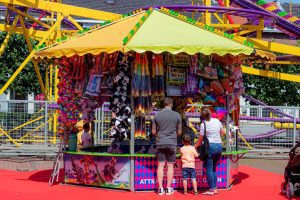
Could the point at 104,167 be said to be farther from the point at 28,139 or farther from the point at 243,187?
the point at 28,139

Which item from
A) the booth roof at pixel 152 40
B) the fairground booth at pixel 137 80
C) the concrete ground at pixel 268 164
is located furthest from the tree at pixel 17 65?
the booth roof at pixel 152 40

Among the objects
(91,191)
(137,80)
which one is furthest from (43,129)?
(137,80)

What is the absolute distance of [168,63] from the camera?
12164 mm

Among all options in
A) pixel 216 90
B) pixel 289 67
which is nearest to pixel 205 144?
pixel 216 90

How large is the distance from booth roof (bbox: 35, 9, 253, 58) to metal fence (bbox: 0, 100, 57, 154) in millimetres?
6159

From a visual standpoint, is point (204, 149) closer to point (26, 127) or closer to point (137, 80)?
point (137, 80)

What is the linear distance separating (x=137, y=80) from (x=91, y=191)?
2.37 meters

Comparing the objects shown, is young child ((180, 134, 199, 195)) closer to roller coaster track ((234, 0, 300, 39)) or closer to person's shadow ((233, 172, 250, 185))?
person's shadow ((233, 172, 250, 185))

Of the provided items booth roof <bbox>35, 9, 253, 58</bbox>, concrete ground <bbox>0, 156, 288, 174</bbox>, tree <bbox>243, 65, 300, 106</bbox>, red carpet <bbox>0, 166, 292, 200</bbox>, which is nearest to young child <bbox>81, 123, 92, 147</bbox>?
red carpet <bbox>0, 166, 292, 200</bbox>

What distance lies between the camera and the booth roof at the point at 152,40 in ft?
36.0

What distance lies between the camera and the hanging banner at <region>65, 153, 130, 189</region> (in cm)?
1138

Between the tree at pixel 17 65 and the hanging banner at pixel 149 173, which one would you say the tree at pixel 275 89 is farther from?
the hanging banner at pixel 149 173

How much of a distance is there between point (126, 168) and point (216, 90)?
8.47 feet

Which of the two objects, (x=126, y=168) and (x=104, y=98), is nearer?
(x=126, y=168)
